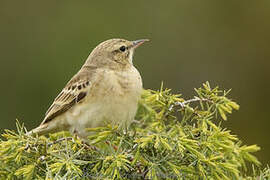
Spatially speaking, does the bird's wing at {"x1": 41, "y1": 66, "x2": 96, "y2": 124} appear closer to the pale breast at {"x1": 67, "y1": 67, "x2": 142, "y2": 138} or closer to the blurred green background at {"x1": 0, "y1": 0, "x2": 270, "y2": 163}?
the pale breast at {"x1": 67, "y1": 67, "x2": 142, "y2": 138}

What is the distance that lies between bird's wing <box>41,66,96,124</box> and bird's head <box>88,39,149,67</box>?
0.19 meters

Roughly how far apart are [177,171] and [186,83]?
433 centimetres

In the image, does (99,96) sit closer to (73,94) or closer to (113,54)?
(73,94)

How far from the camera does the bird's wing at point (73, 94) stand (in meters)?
4.93

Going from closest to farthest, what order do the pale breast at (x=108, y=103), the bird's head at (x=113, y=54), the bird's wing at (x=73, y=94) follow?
the pale breast at (x=108, y=103), the bird's wing at (x=73, y=94), the bird's head at (x=113, y=54)

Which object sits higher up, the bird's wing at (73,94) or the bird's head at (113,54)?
the bird's head at (113,54)

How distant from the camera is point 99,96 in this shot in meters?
4.77

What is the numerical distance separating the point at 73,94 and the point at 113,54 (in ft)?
2.19

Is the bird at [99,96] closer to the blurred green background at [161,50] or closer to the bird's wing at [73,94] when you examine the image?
the bird's wing at [73,94]

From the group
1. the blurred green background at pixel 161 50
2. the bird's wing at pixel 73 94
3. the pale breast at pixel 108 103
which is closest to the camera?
the pale breast at pixel 108 103

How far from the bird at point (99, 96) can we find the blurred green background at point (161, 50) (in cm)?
156

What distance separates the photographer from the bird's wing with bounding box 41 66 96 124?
493 cm

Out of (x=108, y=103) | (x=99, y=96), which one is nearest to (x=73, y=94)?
(x=99, y=96)

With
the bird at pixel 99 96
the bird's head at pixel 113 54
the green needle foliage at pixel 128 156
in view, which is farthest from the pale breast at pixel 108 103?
the green needle foliage at pixel 128 156
